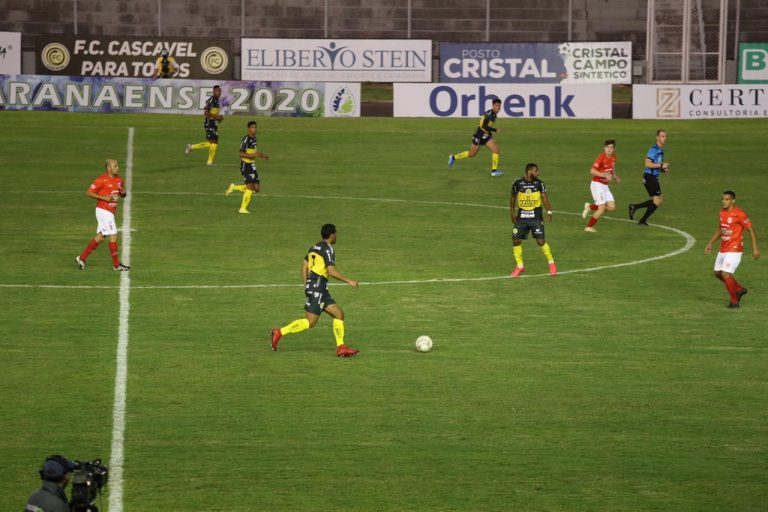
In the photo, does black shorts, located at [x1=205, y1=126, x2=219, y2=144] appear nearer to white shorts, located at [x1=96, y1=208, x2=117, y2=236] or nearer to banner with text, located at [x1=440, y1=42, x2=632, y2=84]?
white shorts, located at [x1=96, y1=208, x2=117, y2=236]

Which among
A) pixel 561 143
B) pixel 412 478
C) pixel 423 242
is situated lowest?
pixel 412 478

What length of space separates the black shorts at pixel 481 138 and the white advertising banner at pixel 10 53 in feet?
81.3

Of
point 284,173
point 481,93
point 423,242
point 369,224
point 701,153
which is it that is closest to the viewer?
point 423,242

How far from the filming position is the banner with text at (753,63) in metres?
59.1

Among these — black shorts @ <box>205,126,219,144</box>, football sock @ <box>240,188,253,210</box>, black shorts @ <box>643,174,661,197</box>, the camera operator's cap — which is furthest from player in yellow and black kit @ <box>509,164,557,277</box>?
black shorts @ <box>205,126,219,144</box>

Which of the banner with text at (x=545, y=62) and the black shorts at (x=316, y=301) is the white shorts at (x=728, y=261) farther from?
the banner with text at (x=545, y=62)

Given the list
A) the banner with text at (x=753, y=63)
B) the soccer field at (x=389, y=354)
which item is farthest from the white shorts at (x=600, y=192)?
the banner with text at (x=753, y=63)

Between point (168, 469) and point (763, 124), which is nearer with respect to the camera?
point (168, 469)

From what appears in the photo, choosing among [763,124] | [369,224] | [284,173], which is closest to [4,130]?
[284,173]

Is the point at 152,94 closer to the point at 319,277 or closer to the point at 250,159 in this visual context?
the point at 250,159

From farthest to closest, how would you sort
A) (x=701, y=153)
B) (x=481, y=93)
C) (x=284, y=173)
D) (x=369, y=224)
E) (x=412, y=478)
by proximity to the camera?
(x=481, y=93), (x=701, y=153), (x=284, y=173), (x=369, y=224), (x=412, y=478)

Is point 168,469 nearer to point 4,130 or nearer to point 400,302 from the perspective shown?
point 400,302

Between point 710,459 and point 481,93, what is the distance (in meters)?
39.7

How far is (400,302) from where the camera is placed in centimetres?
2450
